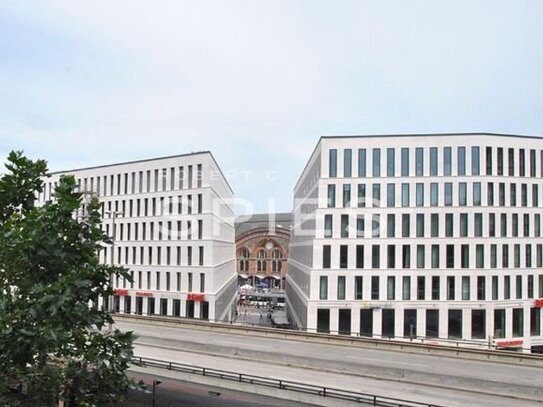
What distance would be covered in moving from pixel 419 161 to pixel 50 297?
45842mm

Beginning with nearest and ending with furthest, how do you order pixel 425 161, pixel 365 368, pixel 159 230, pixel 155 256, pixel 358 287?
pixel 365 368
pixel 358 287
pixel 425 161
pixel 159 230
pixel 155 256

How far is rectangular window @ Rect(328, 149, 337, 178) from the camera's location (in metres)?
53.0

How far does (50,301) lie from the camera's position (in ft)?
40.6

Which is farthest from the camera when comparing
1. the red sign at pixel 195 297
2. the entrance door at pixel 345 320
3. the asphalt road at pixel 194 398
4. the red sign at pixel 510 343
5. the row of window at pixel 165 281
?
the row of window at pixel 165 281

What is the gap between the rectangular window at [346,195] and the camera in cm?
5247

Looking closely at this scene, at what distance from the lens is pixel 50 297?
12.1 metres

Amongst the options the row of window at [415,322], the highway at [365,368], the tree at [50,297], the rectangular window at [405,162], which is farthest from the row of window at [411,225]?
the tree at [50,297]

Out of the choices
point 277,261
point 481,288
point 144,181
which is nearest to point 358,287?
point 481,288

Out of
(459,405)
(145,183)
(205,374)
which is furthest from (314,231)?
(459,405)

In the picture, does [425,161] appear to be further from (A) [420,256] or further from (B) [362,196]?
(A) [420,256]

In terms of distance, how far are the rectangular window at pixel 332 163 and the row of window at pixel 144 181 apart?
15.9m

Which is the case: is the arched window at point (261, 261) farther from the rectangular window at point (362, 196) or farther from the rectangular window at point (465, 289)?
the rectangular window at point (465, 289)

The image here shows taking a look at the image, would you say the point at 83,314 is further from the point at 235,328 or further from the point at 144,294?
the point at 144,294

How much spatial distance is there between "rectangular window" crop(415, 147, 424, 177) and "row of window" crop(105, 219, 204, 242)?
25099 millimetres
